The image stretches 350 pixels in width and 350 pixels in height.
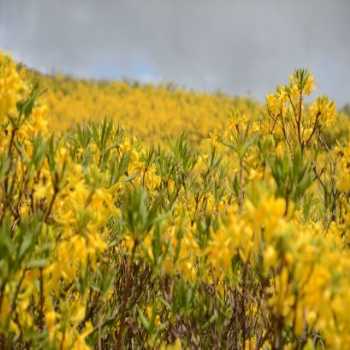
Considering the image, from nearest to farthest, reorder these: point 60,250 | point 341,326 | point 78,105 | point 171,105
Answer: point 341,326, point 60,250, point 78,105, point 171,105

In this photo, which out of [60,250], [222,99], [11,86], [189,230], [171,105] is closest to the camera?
[60,250]

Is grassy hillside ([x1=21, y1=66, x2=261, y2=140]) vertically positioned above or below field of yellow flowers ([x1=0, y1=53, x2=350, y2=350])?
above

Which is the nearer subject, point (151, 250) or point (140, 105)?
point (151, 250)

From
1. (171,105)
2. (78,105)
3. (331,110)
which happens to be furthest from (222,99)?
(331,110)

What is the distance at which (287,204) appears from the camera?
2.28 meters

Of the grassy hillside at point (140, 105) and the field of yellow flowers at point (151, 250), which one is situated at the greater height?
the grassy hillside at point (140, 105)

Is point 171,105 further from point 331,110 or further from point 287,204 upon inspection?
point 287,204

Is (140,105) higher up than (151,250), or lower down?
higher up

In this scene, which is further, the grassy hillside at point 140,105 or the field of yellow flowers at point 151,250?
the grassy hillside at point 140,105

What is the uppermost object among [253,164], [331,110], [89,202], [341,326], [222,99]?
[222,99]

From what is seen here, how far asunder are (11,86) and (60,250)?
0.78m

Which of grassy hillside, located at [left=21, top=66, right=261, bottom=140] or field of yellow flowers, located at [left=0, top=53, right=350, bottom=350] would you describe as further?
grassy hillside, located at [left=21, top=66, right=261, bottom=140]

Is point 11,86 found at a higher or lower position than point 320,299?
higher

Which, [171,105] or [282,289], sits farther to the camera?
[171,105]
